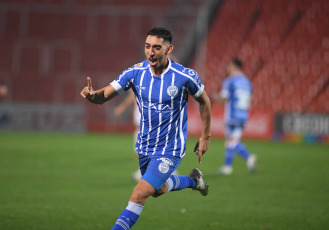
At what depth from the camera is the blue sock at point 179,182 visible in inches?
218

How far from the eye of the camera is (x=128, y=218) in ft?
15.0

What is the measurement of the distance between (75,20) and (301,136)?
59.2 feet

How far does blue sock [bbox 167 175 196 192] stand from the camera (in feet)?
18.1

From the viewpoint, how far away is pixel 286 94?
24.3 metres

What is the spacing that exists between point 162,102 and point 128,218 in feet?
3.72

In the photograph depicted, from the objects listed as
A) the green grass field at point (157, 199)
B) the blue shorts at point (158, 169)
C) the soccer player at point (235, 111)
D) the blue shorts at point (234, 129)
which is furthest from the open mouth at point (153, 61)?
the blue shorts at point (234, 129)

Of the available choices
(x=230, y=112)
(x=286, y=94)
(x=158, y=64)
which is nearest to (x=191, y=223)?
(x=158, y=64)

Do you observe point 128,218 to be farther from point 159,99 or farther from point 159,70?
point 159,70

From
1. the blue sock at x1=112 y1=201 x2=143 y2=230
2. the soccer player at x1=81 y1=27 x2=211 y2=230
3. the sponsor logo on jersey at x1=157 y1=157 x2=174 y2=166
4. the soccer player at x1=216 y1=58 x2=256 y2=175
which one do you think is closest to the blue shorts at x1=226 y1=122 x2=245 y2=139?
the soccer player at x1=216 y1=58 x2=256 y2=175

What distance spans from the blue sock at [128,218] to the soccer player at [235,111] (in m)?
6.34

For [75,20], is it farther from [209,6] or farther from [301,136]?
[301,136]

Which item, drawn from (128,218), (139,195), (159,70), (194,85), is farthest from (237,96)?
(128,218)

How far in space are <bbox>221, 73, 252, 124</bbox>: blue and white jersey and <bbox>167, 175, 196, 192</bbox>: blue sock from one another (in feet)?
17.2

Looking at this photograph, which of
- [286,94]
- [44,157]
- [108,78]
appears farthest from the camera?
[108,78]
